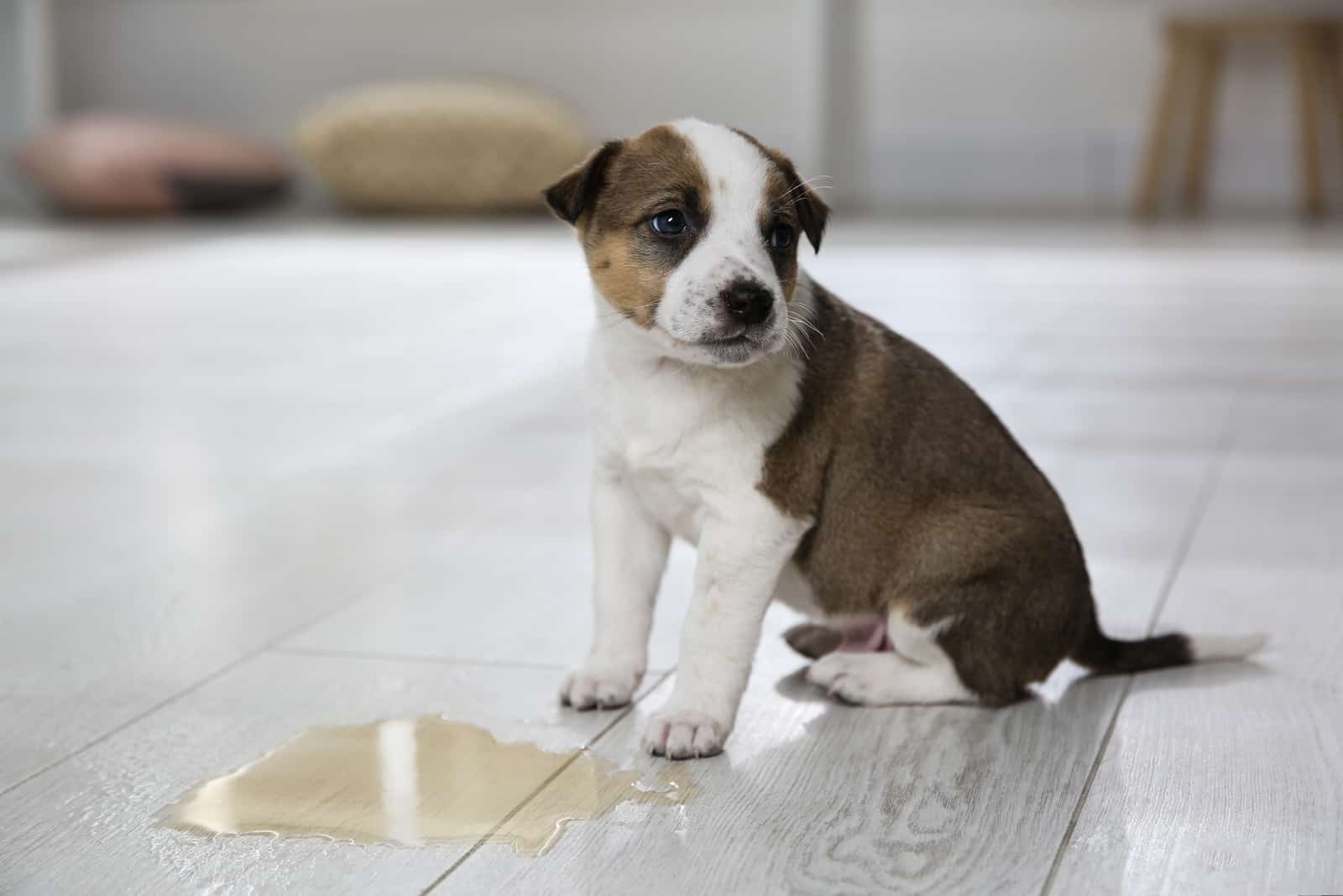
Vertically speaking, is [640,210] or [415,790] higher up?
[640,210]

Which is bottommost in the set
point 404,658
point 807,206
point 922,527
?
point 404,658

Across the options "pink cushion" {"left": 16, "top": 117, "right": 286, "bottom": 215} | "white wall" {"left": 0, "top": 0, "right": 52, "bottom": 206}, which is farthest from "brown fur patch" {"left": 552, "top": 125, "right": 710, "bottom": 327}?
"white wall" {"left": 0, "top": 0, "right": 52, "bottom": 206}

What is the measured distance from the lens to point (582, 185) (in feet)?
6.31

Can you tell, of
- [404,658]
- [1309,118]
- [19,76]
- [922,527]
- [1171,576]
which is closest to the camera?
[922,527]

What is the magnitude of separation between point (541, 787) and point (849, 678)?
0.44 m

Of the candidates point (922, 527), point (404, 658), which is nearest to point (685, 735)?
point (922, 527)

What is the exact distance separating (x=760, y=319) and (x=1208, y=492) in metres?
1.59

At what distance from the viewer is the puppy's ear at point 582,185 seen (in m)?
1.92

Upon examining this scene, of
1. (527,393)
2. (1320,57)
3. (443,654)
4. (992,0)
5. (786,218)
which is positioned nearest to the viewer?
(786,218)

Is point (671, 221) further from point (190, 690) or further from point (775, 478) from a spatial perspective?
point (190, 690)

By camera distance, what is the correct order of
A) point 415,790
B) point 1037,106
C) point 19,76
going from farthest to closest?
point 19,76
point 1037,106
point 415,790

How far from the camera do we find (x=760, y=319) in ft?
5.94

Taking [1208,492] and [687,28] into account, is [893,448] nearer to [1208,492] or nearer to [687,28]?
[1208,492]

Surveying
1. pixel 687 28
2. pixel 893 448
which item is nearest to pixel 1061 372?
pixel 893 448
